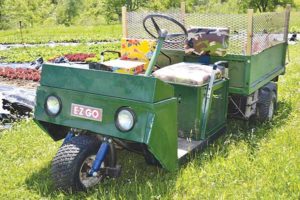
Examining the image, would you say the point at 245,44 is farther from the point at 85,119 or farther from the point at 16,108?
the point at 16,108

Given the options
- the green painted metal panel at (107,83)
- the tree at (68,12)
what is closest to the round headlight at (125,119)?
the green painted metal panel at (107,83)

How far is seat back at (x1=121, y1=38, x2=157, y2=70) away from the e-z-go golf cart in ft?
0.05

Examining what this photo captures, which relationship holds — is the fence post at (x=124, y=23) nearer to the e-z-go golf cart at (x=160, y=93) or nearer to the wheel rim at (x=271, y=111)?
the e-z-go golf cart at (x=160, y=93)

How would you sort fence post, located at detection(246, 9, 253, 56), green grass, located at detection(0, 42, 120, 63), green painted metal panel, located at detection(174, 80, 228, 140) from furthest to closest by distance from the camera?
green grass, located at detection(0, 42, 120, 63) → fence post, located at detection(246, 9, 253, 56) → green painted metal panel, located at detection(174, 80, 228, 140)

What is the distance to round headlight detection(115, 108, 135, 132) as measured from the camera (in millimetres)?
3568

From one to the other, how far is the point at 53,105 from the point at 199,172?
1666mm

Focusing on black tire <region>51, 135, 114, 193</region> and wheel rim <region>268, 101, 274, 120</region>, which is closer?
black tire <region>51, 135, 114, 193</region>

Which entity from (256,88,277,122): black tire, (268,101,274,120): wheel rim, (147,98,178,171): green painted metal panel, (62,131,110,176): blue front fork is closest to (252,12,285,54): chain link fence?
(256,88,277,122): black tire

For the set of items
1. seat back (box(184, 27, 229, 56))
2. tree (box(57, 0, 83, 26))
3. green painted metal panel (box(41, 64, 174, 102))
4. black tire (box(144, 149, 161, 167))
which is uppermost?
seat back (box(184, 27, 229, 56))

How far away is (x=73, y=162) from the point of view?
365 cm

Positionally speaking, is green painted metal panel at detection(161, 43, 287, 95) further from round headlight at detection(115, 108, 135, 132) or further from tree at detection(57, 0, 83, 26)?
tree at detection(57, 0, 83, 26)

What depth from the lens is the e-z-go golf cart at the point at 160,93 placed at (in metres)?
3.64

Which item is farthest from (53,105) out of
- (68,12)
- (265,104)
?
(68,12)

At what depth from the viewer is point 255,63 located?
550cm
